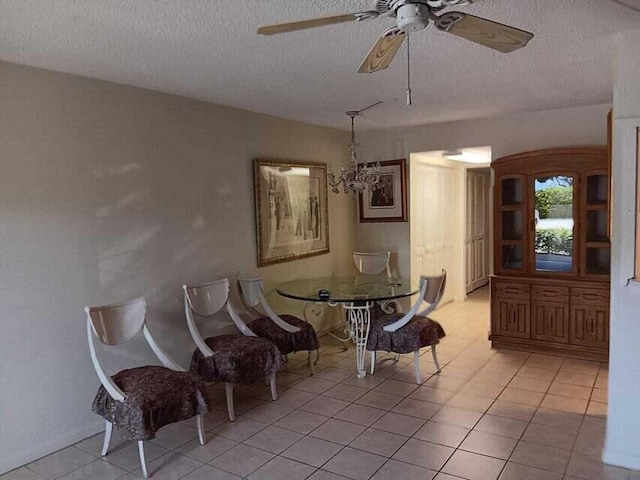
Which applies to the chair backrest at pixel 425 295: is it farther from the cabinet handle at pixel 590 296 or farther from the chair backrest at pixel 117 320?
the chair backrest at pixel 117 320

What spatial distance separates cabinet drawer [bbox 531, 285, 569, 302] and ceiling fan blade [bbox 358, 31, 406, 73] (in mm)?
3432

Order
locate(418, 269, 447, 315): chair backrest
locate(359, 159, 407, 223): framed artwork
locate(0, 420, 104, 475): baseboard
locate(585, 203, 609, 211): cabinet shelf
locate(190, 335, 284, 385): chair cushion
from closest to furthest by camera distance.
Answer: locate(0, 420, 104, 475): baseboard, locate(190, 335, 284, 385): chair cushion, locate(418, 269, 447, 315): chair backrest, locate(585, 203, 609, 211): cabinet shelf, locate(359, 159, 407, 223): framed artwork

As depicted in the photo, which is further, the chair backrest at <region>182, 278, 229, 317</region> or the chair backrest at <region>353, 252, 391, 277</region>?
the chair backrest at <region>353, 252, 391, 277</region>

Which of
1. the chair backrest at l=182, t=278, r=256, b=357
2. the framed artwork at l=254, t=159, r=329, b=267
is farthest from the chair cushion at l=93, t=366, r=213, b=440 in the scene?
the framed artwork at l=254, t=159, r=329, b=267

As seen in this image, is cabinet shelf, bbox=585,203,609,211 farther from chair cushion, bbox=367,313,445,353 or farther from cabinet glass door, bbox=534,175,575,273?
chair cushion, bbox=367,313,445,353

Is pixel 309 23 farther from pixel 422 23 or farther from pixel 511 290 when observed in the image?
pixel 511 290

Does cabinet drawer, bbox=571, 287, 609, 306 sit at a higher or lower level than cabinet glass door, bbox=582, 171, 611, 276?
lower

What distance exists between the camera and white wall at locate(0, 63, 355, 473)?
9.56 ft

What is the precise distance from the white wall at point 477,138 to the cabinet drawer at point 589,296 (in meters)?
1.34

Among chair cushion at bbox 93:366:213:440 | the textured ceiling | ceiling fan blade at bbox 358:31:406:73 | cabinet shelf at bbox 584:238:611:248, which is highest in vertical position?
the textured ceiling

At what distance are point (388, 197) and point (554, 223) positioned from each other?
1.86 meters

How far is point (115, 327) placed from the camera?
3.16m

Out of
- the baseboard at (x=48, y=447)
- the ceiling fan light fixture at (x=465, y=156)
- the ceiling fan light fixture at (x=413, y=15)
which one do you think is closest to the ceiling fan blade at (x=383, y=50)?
the ceiling fan light fixture at (x=413, y=15)

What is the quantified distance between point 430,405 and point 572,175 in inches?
97.5
